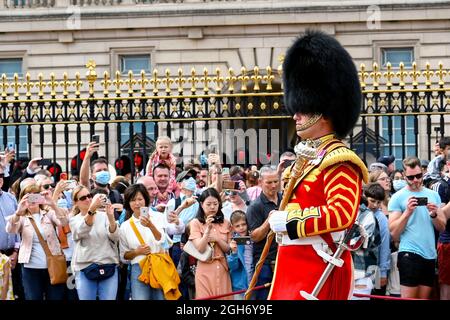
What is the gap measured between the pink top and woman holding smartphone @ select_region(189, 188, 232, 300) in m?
1.22

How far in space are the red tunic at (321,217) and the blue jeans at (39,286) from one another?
4419 millimetres

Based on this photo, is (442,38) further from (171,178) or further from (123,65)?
(171,178)

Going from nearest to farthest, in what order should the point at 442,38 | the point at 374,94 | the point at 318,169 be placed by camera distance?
the point at 318,169, the point at 374,94, the point at 442,38

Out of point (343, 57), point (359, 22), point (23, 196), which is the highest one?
point (359, 22)

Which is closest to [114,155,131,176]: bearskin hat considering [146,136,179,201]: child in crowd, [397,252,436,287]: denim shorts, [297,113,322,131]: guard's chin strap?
[146,136,179,201]: child in crowd

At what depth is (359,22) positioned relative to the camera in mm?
27375

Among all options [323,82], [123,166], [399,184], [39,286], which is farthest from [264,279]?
[123,166]

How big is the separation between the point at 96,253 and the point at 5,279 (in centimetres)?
90

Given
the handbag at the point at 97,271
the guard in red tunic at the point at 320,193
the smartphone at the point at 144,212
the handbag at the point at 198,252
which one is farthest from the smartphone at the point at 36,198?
the guard in red tunic at the point at 320,193

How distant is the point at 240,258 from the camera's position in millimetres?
13289

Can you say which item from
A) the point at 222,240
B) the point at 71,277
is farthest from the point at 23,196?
the point at 222,240

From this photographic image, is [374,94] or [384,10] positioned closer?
[374,94]

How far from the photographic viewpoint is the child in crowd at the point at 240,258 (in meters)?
13.2

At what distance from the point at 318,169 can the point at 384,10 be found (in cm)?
1822
